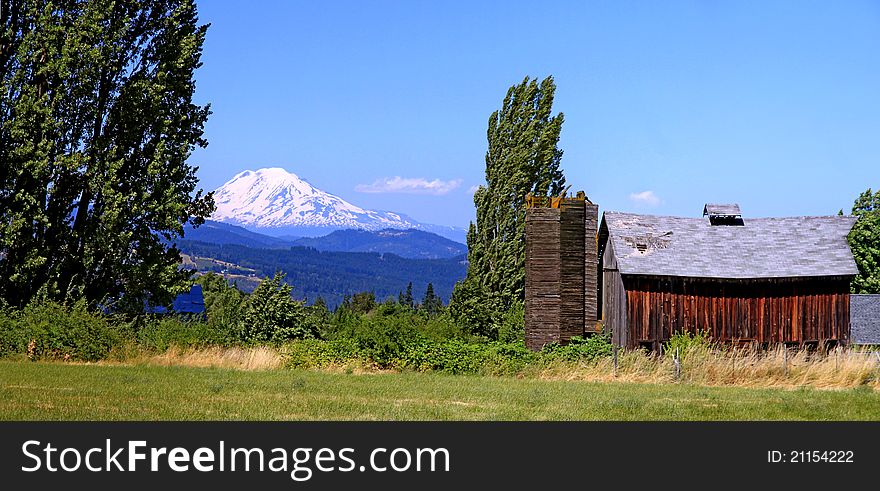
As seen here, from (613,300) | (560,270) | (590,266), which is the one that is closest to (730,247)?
(613,300)

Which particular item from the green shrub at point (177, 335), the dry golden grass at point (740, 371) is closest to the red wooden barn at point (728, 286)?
the dry golden grass at point (740, 371)

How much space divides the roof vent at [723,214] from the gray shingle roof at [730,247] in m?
0.35

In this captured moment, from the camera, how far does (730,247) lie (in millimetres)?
35938

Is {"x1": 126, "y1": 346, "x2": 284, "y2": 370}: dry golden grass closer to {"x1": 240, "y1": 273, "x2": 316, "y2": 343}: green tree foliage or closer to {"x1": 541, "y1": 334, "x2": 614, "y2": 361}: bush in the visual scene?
{"x1": 240, "y1": 273, "x2": 316, "y2": 343}: green tree foliage

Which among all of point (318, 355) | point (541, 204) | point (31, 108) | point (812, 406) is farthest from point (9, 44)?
point (812, 406)

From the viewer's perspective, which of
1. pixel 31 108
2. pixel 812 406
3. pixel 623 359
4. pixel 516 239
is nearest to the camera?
pixel 812 406

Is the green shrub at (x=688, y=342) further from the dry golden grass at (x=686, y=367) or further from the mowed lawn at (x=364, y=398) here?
the mowed lawn at (x=364, y=398)

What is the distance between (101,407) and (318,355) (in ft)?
37.1

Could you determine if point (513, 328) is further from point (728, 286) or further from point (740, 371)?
point (740, 371)

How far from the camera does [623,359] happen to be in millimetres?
28094

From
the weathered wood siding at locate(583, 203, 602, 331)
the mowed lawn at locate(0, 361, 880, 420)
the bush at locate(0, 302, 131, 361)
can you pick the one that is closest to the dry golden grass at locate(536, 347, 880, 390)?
the mowed lawn at locate(0, 361, 880, 420)

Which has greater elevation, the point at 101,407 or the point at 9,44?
the point at 9,44

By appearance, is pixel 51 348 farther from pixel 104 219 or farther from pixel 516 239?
pixel 516 239

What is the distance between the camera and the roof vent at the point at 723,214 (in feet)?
122
